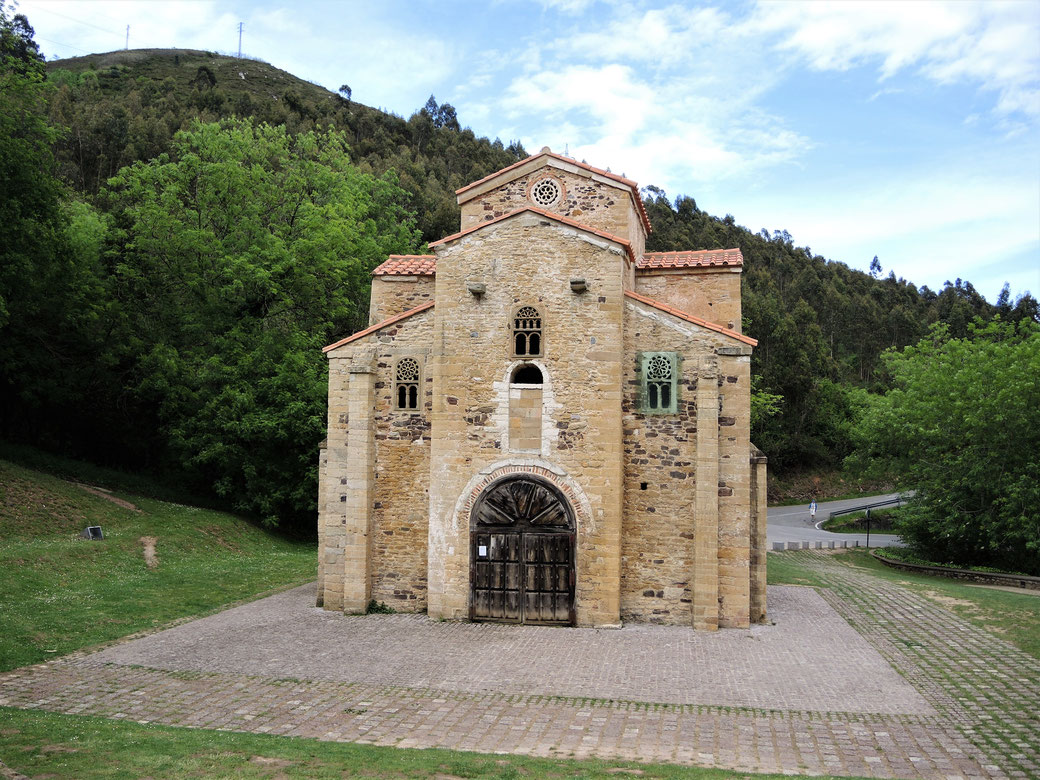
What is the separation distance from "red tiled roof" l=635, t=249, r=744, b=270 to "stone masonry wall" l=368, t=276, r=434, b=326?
5330 millimetres

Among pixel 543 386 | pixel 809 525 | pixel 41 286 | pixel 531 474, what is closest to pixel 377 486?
pixel 531 474

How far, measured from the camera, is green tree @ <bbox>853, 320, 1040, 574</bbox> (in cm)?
2702

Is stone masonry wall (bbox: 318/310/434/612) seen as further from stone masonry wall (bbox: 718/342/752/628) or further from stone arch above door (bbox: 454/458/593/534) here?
stone masonry wall (bbox: 718/342/752/628)

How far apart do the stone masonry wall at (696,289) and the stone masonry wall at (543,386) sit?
10.0 ft

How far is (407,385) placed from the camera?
Result: 57.7ft

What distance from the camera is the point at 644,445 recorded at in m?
16.4

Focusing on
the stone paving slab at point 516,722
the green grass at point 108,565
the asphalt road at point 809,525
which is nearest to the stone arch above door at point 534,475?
the stone paving slab at point 516,722

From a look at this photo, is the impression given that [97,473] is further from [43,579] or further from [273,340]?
[43,579]

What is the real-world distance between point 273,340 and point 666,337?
64.2 feet

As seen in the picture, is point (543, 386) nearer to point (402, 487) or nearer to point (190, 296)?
point (402, 487)

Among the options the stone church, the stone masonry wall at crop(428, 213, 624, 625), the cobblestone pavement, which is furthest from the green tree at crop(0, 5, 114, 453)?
the cobblestone pavement

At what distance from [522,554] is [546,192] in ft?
28.9

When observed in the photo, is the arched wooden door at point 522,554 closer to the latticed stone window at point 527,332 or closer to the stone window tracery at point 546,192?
the latticed stone window at point 527,332

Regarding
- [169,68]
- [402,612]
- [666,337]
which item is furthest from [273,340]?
[169,68]
